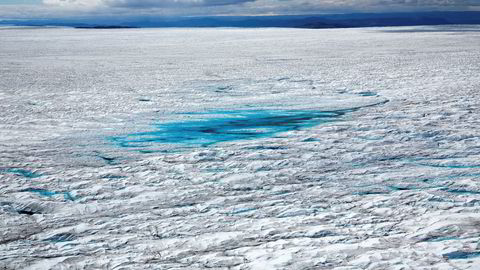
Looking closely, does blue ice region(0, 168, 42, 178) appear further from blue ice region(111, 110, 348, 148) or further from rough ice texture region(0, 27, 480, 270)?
blue ice region(111, 110, 348, 148)

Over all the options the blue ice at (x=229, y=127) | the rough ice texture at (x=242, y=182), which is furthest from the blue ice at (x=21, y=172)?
the blue ice at (x=229, y=127)

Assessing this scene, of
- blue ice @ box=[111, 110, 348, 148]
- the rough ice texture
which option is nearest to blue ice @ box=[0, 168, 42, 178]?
the rough ice texture

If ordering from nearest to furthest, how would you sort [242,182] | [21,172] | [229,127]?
[242,182], [21,172], [229,127]

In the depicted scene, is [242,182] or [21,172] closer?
[242,182]

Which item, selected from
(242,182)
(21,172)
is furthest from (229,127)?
(21,172)

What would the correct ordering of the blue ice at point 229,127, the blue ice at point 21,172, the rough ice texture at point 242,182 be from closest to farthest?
1. the rough ice texture at point 242,182
2. the blue ice at point 21,172
3. the blue ice at point 229,127

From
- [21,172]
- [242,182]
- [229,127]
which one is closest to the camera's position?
[242,182]

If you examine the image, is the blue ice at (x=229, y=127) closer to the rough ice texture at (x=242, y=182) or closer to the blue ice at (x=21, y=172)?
the rough ice texture at (x=242, y=182)

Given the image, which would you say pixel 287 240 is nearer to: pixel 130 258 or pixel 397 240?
pixel 397 240

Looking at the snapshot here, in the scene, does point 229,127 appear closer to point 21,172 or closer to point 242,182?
point 242,182
